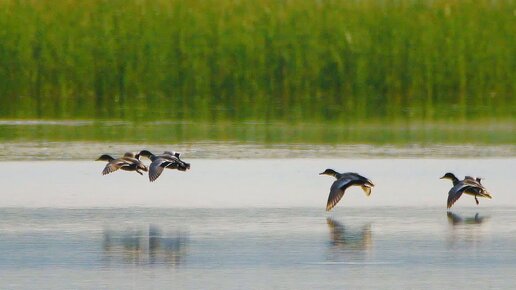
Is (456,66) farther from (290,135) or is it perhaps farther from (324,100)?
(290,135)

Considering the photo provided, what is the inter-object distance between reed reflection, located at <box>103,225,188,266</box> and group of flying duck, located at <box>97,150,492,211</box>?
1.56 meters

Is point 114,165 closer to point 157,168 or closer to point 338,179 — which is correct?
point 157,168

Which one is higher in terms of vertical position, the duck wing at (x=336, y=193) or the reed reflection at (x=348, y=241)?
the duck wing at (x=336, y=193)

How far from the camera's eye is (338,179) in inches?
425

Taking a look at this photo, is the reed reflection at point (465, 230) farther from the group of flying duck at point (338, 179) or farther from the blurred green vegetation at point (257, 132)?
the blurred green vegetation at point (257, 132)

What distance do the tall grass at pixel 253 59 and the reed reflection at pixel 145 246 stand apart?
10626 millimetres

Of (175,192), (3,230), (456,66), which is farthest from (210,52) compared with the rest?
(3,230)

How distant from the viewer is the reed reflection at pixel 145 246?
8414mm

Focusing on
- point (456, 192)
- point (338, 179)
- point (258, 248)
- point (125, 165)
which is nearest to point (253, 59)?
point (125, 165)

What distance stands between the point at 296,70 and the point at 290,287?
46.3 feet

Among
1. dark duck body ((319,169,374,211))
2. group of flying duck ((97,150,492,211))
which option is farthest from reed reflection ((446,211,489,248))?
dark duck body ((319,169,374,211))

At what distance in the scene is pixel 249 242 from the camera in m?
9.01

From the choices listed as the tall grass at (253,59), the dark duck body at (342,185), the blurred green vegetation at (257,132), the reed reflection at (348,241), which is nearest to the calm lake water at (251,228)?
the reed reflection at (348,241)

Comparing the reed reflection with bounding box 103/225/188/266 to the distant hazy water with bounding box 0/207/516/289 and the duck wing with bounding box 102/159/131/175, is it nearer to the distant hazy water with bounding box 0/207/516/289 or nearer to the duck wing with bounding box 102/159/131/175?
the distant hazy water with bounding box 0/207/516/289
